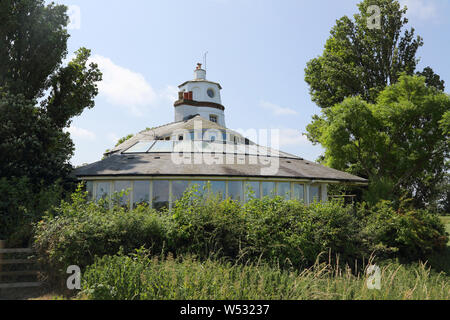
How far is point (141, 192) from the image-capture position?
16.5 meters

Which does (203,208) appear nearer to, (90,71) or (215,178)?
(215,178)

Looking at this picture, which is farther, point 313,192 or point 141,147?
point 141,147

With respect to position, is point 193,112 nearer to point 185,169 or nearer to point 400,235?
point 185,169

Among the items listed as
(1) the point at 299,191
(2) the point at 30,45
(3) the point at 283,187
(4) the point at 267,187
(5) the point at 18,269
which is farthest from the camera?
(2) the point at 30,45

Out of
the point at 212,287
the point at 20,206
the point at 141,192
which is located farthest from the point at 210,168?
the point at 212,287

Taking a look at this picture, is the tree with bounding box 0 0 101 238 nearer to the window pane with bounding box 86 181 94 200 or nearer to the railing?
the window pane with bounding box 86 181 94 200

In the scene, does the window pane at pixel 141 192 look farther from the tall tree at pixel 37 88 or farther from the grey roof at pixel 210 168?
the tall tree at pixel 37 88

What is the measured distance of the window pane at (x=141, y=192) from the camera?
1642 cm

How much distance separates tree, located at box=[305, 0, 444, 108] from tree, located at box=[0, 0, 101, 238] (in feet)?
68.1

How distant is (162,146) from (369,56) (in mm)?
21164

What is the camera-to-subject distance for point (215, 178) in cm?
1630

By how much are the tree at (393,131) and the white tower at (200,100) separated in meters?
16.2
